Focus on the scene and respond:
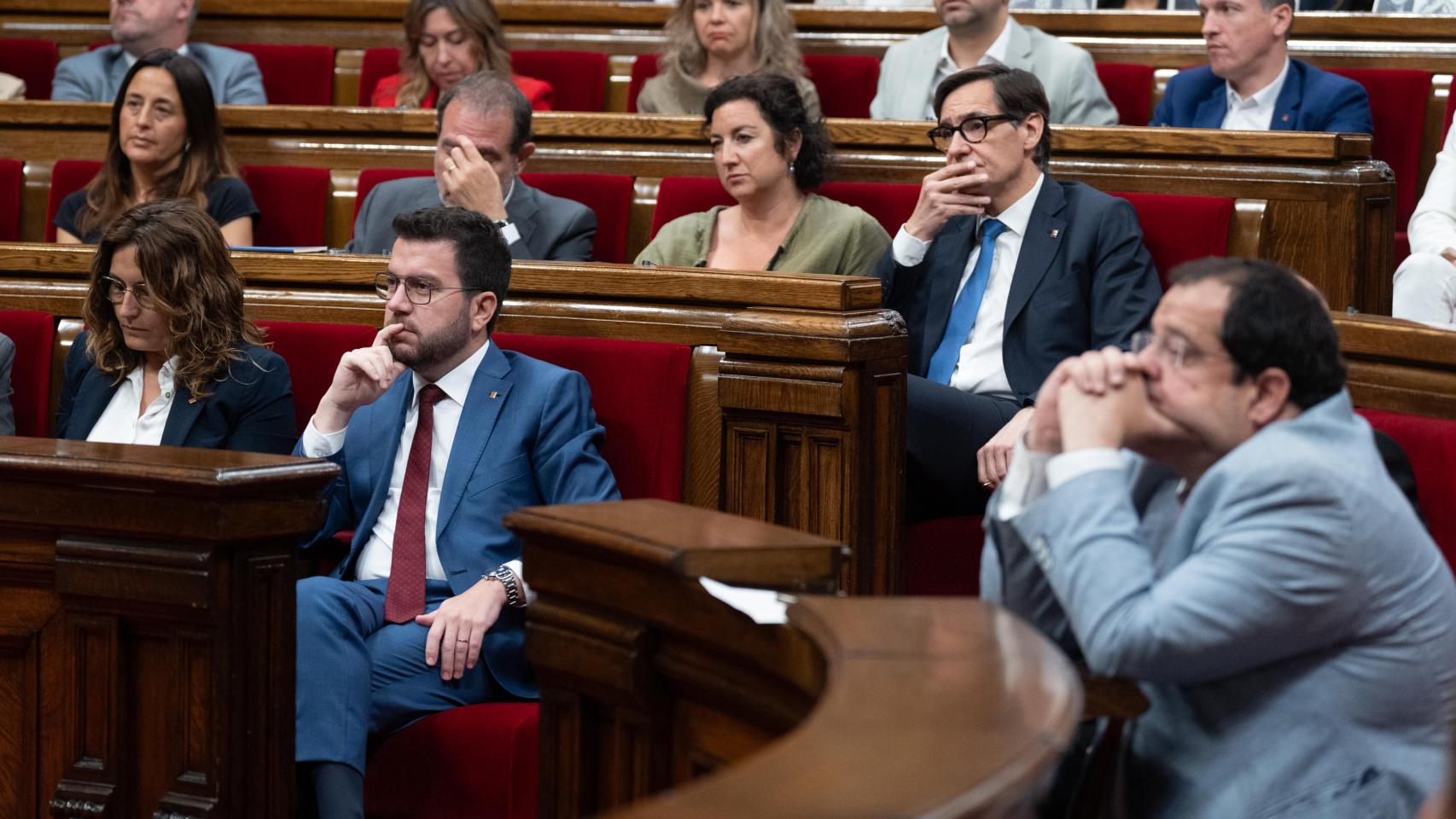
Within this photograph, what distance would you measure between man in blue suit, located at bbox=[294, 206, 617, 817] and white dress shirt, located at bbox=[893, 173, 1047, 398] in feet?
1.47

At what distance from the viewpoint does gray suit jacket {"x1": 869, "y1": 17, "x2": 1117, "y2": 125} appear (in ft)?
7.42

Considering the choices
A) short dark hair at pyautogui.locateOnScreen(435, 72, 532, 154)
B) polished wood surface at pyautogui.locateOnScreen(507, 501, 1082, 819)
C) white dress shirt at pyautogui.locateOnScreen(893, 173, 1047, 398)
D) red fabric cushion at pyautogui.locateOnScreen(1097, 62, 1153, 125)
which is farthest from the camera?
red fabric cushion at pyautogui.locateOnScreen(1097, 62, 1153, 125)

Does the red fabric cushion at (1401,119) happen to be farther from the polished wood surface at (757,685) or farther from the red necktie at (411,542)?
the polished wood surface at (757,685)

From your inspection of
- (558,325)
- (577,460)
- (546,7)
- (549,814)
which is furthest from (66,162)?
(549,814)

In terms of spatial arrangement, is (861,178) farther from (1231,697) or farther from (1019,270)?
(1231,697)

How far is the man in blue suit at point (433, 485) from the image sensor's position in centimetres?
136

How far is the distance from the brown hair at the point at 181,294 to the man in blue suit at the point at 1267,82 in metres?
1.26

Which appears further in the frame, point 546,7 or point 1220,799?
point 546,7

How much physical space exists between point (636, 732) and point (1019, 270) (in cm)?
89

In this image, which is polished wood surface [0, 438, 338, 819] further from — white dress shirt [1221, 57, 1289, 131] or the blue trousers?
white dress shirt [1221, 57, 1289, 131]

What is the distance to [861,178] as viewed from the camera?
6.74ft

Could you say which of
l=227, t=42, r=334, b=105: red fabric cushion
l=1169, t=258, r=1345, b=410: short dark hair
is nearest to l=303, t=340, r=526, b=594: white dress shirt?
l=1169, t=258, r=1345, b=410: short dark hair

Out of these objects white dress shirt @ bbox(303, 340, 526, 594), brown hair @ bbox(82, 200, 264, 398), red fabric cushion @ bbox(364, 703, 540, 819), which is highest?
brown hair @ bbox(82, 200, 264, 398)

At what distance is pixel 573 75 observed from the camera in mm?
2707
